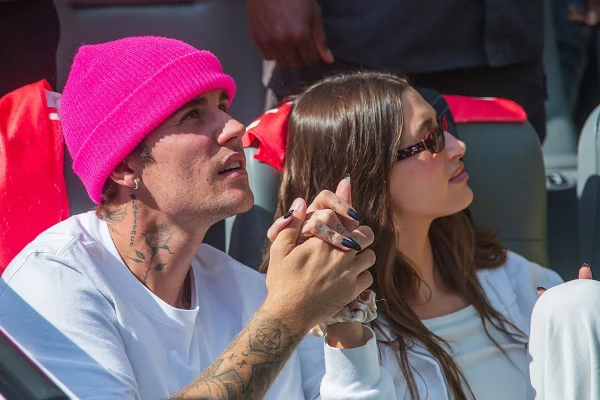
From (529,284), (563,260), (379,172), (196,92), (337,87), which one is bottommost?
(563,260)

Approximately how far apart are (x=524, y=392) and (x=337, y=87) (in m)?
0.89

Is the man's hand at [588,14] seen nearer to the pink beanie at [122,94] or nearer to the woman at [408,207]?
the woman at [408,207]

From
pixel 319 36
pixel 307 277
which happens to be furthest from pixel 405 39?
pixel 307 277

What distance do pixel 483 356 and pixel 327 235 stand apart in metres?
0.75

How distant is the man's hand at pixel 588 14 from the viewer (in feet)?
10.4

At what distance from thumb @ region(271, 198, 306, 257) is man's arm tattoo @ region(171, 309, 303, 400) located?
0.13 meters

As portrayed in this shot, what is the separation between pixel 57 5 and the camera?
287cm

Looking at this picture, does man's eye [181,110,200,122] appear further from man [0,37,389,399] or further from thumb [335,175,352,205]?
thumb [335,175,352,205]

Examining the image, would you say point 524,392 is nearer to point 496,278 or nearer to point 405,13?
point 496,278

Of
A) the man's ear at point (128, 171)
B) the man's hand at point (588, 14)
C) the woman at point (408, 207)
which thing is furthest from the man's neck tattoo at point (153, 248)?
the man's hand at point (588, 14)

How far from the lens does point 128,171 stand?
1.98m

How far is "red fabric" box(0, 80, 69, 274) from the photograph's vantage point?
7.20ft

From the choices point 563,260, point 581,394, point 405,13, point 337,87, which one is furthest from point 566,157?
point 581,394

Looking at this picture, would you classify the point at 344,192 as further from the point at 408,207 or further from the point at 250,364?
the point at 408,207
